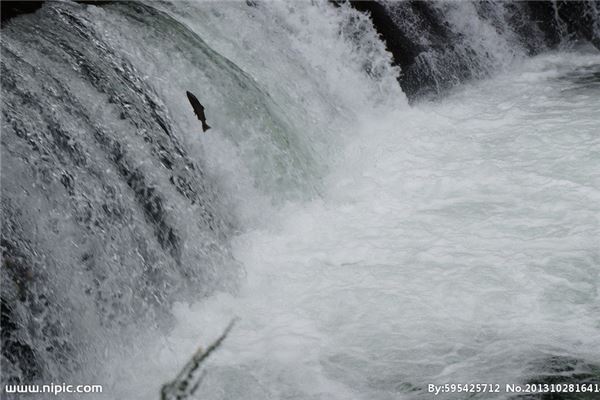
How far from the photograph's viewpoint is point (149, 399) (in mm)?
3350

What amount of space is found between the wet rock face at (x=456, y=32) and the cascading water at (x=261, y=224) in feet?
3.53

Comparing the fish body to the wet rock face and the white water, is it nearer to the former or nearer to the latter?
the white water

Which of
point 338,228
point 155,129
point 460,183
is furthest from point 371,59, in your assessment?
point 155,129

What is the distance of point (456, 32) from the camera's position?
7918 millimetres

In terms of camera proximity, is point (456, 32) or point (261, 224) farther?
point (456, 32)

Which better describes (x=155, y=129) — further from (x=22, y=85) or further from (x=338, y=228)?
(x=338, y=228)

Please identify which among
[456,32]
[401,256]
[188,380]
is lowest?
[188,380]

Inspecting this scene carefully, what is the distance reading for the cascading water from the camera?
344 centimetres

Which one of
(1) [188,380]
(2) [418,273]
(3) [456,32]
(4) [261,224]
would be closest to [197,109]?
(4) [261,224]

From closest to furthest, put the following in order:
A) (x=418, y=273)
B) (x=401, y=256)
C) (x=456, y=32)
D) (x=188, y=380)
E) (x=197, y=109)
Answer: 1. (x=188, y=380)
2. (x=418, y=273)
3. (x=401, y=256)
4. (x=197, y=109)
5. (x=456, y=32)

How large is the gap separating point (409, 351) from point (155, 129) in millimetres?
1797

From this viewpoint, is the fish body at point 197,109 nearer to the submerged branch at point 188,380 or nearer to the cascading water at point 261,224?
the cascading water at point 261,224

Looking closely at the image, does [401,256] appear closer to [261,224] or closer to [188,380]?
[261,224]

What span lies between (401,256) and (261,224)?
875mm
